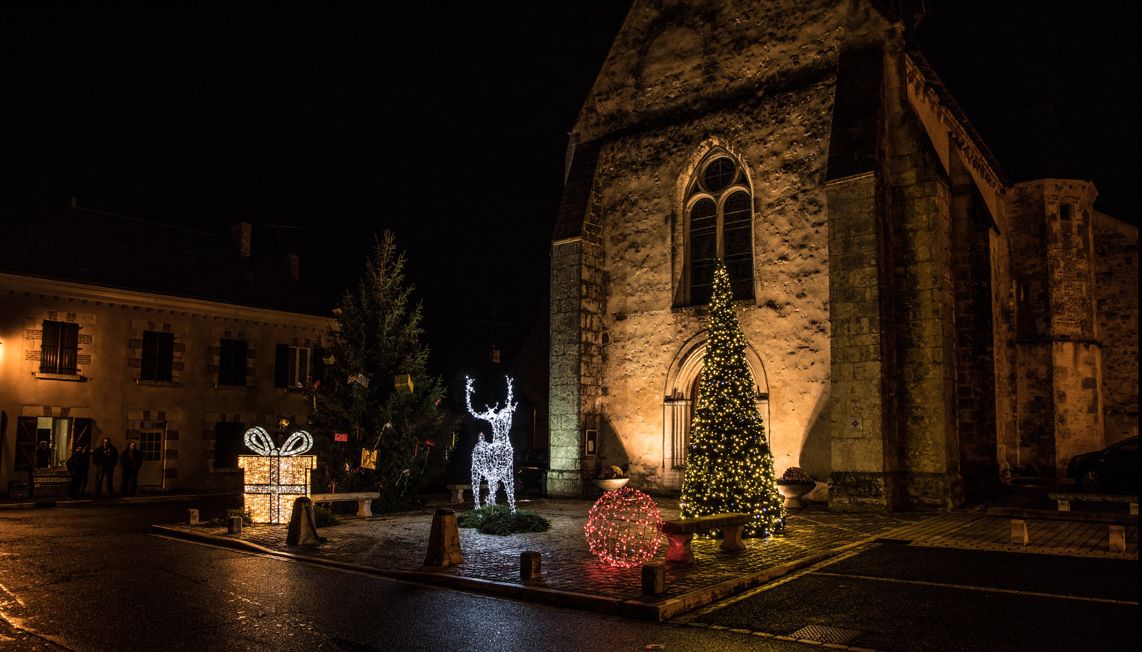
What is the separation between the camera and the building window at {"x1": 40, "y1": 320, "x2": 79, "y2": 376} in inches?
826

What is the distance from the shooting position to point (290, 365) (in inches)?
1042

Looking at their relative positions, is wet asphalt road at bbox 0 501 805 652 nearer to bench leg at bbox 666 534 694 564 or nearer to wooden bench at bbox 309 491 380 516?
bench leg at bbox 666 534 694 564

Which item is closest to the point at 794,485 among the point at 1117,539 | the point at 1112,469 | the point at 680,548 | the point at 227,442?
the point at 1117,539

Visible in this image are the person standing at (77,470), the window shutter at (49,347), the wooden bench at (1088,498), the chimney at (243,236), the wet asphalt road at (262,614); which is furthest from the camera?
the chimney at (243,236)

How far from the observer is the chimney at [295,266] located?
Result: 1147 inches

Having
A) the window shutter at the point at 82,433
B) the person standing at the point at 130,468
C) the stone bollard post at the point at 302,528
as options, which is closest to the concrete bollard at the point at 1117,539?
the stone bollard post at the point at 302,528

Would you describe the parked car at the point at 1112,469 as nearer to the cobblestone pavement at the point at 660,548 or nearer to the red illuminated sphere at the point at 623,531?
the cobblestone pavement at the point at 660,548

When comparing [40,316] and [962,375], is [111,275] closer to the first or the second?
[40,316]

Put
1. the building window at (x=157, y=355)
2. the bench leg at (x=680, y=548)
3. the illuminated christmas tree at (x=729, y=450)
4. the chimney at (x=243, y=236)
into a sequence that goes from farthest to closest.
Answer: the chimney at (x=243, y=236)
the building window at (x=157, y=355)
the illuminated christmas tree at (x=729, y=450)
the bench leg at (x=680, y=548)

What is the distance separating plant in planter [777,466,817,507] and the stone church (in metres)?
0.49

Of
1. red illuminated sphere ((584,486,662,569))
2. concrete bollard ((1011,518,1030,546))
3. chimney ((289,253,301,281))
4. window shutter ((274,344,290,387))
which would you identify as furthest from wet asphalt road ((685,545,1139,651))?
chimney ((289,253,301,281))

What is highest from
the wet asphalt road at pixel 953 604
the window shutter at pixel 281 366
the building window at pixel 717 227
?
the building window at pixel 717 227

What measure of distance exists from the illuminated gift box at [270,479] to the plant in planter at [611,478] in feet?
20.9

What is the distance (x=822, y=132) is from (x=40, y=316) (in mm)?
20132
